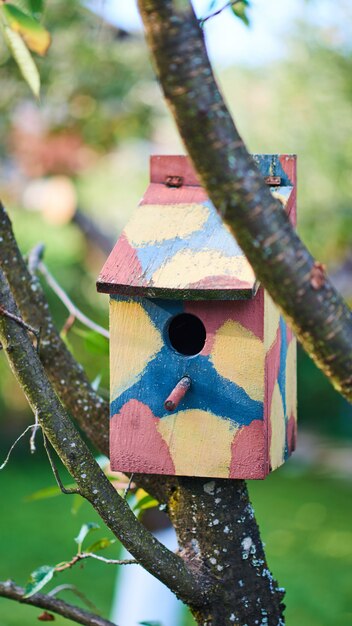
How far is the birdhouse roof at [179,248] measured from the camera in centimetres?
131

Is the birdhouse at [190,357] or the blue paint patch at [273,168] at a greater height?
the blue paint patch at [273,168]

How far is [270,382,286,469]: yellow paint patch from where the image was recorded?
1.42m

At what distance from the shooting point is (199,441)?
137cm

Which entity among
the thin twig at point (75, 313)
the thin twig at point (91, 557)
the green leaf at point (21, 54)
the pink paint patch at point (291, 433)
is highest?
the green leaf at point (21, 54)

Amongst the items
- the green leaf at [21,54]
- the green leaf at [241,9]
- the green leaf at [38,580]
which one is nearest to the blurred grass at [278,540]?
the green leaf at [38,580]

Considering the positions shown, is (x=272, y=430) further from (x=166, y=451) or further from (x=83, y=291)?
(x=83, y=291)

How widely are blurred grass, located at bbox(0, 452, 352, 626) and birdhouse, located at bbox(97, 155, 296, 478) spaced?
2.99 meters

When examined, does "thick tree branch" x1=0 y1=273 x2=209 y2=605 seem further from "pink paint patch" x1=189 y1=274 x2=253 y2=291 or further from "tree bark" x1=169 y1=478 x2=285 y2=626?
"pink paint patch" x1=189 y1=274 x2=253 y2=291

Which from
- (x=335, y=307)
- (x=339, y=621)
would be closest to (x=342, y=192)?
(x=339, y=621)

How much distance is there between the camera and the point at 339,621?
13.5ft

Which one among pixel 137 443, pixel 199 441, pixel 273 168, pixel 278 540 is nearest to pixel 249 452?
pixel 199 441

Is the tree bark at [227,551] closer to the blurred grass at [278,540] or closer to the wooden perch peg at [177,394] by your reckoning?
the wooden perch peg at [177,394]

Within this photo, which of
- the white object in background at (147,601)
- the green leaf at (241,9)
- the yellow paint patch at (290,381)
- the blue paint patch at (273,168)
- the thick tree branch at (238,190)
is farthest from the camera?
the white object in background at (147,601)

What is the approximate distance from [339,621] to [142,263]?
3.29 meters
